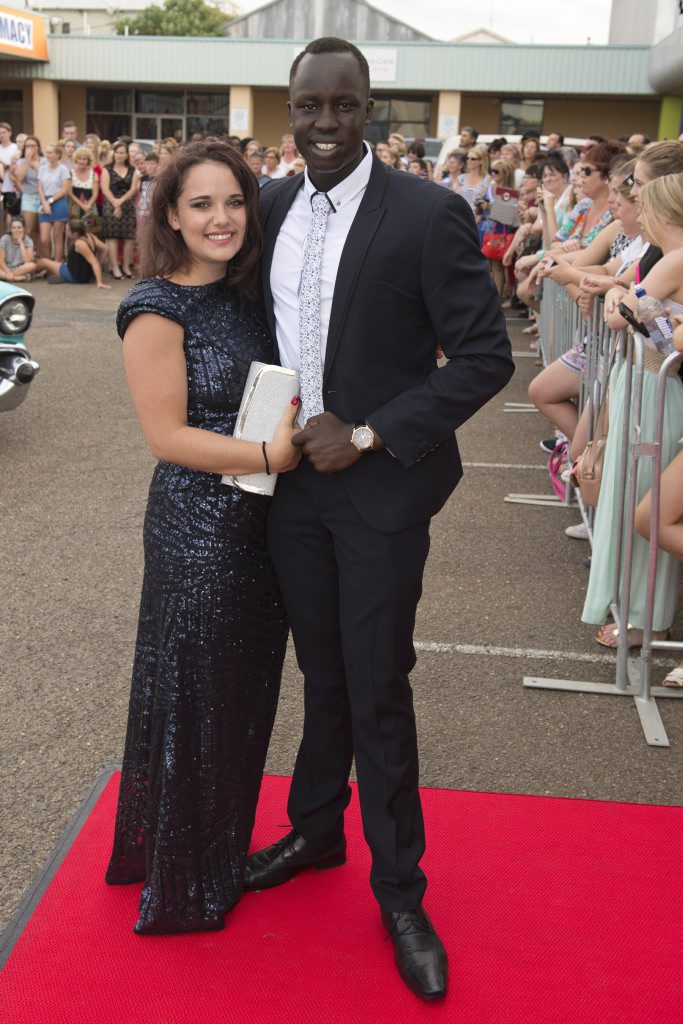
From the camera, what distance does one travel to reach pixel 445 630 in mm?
4781

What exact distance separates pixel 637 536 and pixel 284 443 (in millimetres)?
2350

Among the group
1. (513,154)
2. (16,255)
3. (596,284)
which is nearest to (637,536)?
(596,284)

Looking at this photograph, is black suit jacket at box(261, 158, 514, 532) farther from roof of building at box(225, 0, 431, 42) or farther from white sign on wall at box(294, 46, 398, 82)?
roof of building at box(225, 0, 431, 42)

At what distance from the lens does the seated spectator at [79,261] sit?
52.3 feet

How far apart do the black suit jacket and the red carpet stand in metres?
1.10

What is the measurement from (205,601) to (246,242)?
880 mm

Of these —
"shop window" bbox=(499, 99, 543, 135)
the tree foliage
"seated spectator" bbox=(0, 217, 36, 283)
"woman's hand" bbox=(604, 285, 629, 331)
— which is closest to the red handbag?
"seated spectator" bbox=(0, 217, 36, 283)

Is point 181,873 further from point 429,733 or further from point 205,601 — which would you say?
point 429,733

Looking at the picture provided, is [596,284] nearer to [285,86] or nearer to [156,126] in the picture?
[285,86]

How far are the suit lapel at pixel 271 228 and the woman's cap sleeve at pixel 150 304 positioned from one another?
22 cm

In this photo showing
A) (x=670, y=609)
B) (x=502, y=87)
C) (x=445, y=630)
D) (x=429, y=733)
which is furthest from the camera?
(x=502, y=87)

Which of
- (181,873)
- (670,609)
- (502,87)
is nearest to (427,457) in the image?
(181,873)

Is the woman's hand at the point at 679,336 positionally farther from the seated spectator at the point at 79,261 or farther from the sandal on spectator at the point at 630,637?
the seated spectator at the point at 79,261

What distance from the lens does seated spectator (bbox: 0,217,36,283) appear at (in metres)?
16.1
